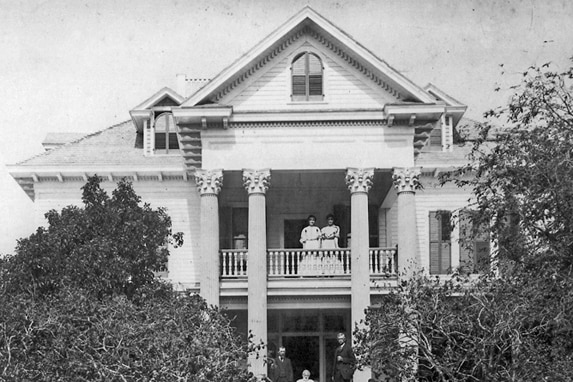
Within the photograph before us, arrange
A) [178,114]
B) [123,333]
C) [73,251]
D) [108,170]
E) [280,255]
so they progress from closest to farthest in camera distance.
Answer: [123,333]
[73,251]
[178,114]
[280,255]
[108,170]

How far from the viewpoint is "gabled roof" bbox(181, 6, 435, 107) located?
104 feet

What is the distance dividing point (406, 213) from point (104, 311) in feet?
35.4

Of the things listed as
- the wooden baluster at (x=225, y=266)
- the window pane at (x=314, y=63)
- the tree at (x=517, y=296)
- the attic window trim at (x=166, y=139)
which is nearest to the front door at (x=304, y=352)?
the wooden baluster at (x=225, y=266)

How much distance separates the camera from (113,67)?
1284 inches

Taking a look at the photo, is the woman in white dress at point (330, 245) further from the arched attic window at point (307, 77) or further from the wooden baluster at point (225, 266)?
the arched attic window at point (307, 77)

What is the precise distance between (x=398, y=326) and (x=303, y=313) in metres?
13.8

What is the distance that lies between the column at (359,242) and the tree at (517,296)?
298 inches

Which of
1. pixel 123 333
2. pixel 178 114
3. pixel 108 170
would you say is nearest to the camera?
pixel 123 333

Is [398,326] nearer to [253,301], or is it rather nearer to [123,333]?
[123,333]

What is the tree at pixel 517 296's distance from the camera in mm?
21266

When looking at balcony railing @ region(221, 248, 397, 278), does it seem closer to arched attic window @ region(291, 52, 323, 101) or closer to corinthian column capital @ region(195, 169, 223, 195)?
corinthian column capital @ region(195, 169, 223, 195)

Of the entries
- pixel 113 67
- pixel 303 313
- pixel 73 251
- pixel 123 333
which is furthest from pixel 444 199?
pixel 123 333

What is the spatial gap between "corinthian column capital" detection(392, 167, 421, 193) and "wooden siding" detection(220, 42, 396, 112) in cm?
199

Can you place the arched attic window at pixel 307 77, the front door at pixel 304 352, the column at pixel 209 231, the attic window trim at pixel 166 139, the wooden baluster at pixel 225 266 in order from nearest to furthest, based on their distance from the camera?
the column at pixel 209 231, the arched attic window at pixel 307 77, the wooden baluster at pixel 225 266, the front door at pixel 304 352, the attic window trim at pixel 166 139
